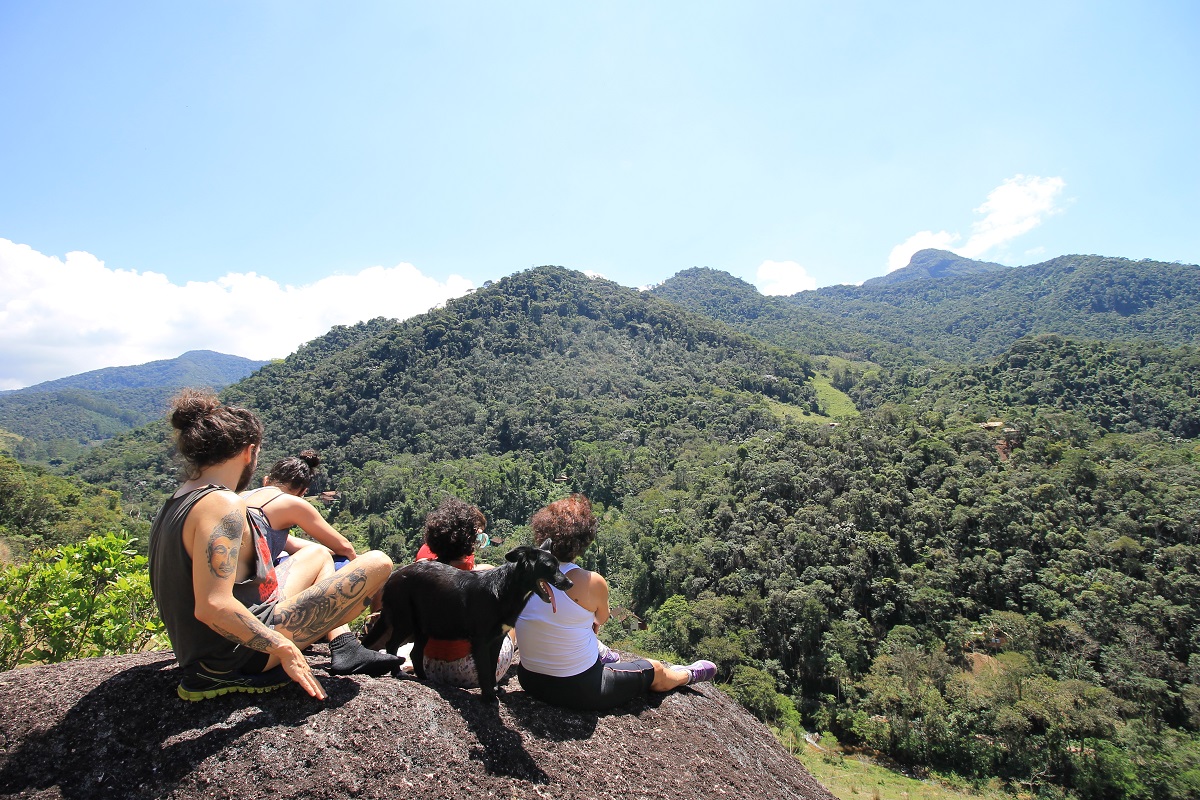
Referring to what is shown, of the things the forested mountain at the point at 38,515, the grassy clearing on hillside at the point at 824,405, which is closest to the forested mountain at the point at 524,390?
the grassy clearing on hillside at the point at 824,405

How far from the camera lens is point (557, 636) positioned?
10.7ft

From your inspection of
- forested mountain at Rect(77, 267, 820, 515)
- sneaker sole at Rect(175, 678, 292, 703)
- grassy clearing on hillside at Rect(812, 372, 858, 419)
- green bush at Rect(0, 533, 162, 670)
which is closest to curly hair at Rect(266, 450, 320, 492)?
sneaker sole at Rect(175, 678, 292, 703)

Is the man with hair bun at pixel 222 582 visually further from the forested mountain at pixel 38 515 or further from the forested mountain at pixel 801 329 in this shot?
the forested mountain at pixel 801 329

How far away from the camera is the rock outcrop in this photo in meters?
2.23

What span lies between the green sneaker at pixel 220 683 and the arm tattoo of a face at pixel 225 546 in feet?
1.70

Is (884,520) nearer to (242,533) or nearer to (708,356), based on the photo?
(242,533)

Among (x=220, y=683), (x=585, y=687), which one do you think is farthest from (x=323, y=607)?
(x=585, y=687)

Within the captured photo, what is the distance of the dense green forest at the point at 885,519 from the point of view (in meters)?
26.8

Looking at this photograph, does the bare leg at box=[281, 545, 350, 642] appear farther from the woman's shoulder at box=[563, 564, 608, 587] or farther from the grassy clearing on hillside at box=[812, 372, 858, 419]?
the grassy clearing on hillside at box=[812, 372, 858, 419]

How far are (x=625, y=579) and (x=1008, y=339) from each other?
448ft

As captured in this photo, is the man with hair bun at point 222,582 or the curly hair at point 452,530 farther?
the curly hair at point 452,530

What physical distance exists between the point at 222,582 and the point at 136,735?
80 cm

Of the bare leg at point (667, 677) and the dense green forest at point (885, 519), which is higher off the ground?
the bare leg at point (667, 677)

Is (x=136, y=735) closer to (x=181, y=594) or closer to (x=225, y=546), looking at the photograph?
(x=181, y=594)
